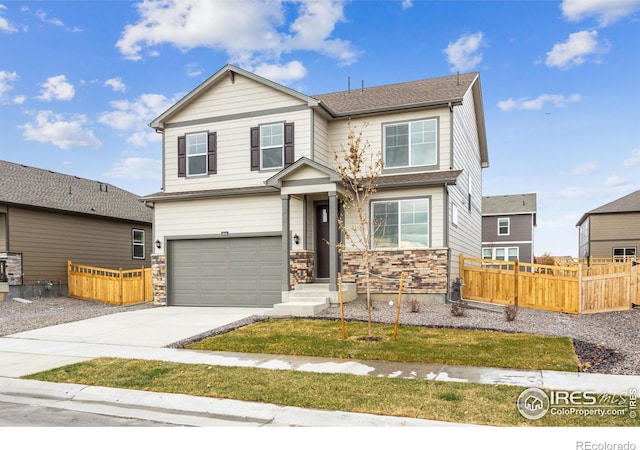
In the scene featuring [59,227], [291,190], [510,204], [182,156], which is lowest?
[59,227]

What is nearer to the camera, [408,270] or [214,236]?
[408,270]

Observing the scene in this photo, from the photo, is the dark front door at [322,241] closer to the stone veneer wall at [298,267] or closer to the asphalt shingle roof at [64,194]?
the stone veneer wall at [298,267]

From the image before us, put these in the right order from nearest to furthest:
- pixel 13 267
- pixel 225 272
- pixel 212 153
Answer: pixel 225 272 → pixel 212 153 → pixel 13 267

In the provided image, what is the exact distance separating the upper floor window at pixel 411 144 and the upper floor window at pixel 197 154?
616cm

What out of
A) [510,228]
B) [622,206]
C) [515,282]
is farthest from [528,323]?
[622,206]

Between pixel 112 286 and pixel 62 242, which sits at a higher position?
pixel 62 242

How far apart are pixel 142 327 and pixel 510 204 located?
34.7m

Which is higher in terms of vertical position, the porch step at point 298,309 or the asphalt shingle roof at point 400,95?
the asphalt shingle roof at point 400,95

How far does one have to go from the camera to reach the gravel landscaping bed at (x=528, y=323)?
854cm

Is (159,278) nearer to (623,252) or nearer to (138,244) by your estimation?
(138,244)

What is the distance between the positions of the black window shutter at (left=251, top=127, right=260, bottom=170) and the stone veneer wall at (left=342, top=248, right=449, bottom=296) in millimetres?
4571

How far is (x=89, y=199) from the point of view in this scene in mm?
24562

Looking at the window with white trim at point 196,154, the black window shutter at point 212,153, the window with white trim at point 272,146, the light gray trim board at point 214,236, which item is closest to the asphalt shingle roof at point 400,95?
the window with white trim at point 272,146

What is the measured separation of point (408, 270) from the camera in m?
15.1
